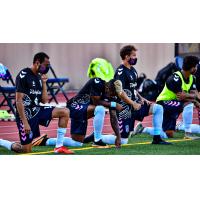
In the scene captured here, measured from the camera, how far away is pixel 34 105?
9.23 meters

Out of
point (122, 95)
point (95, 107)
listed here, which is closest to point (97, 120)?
point (95, 107)

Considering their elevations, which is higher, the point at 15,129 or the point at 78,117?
the point at 78,117

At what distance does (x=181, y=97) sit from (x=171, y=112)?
45 cm

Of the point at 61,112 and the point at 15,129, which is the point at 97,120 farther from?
the point at 15,129

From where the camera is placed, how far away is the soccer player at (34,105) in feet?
29.6

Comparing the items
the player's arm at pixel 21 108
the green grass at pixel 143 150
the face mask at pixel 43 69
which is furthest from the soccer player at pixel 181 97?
the player's arm at pixel 21 108

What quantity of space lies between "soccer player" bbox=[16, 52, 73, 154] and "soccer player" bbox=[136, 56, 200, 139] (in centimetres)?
191

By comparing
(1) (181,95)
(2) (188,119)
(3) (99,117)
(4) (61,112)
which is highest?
(1) (181,95)

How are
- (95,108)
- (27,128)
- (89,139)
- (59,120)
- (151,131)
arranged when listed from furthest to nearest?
(151,131) → (89,139) → (95,108) → (59,120) → (27,128)

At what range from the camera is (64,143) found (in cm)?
998

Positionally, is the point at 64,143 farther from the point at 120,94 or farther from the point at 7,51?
the point at 7,51

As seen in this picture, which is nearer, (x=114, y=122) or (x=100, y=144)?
(x=114, y=122)

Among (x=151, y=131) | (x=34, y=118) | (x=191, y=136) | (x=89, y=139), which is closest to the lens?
(x=34, y=118)

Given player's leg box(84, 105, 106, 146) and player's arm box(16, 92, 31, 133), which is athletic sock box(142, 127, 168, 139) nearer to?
player's leg box(84, 105, 106, 146)
